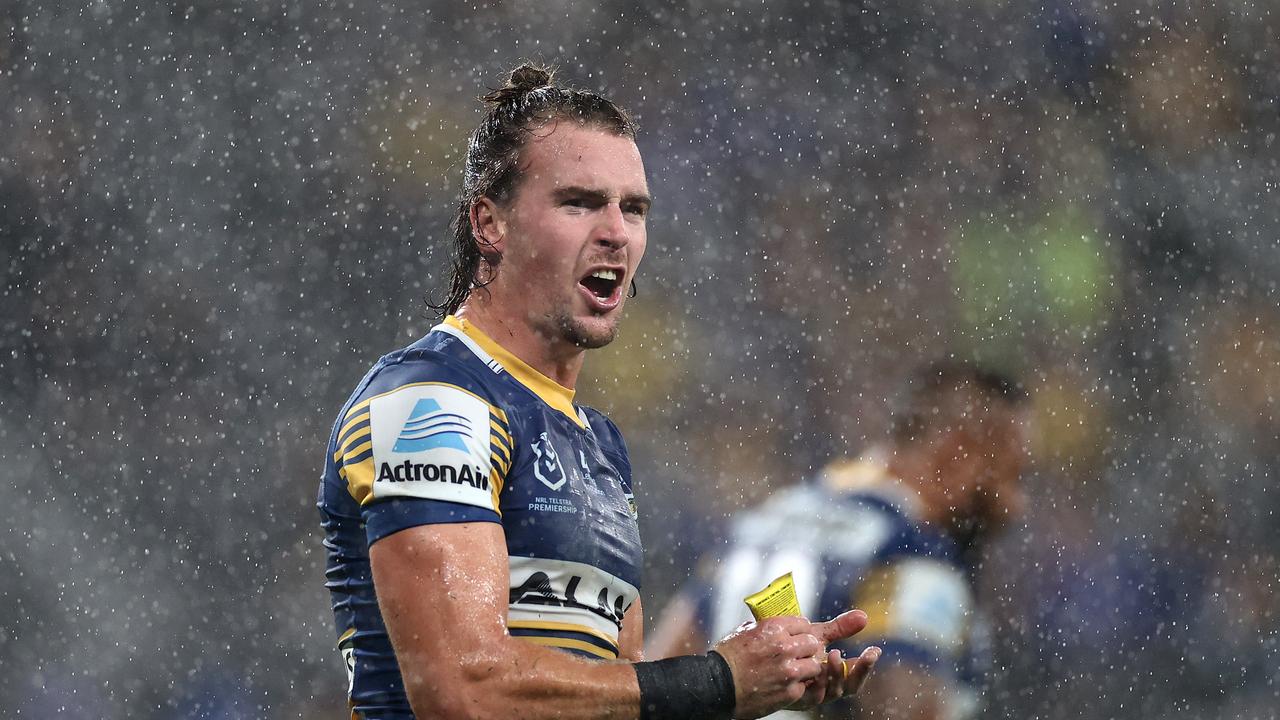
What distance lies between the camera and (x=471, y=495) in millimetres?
1901

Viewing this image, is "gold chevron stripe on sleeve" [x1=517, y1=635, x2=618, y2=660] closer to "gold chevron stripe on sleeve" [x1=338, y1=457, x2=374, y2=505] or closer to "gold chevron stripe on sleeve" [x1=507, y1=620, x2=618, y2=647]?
"gold chevron stripe on sleeve" [x1=507, y1=620, x2=618, y2=647]

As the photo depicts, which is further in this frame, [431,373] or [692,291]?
[692,291]

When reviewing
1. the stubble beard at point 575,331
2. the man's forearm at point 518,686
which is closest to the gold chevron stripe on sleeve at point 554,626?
the man's forearm at point 518,686

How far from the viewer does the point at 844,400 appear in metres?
7.43

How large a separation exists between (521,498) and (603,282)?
0.47 meters

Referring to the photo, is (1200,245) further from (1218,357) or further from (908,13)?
(908,13)

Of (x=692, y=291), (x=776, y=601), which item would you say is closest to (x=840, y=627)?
(x=776, y=601)

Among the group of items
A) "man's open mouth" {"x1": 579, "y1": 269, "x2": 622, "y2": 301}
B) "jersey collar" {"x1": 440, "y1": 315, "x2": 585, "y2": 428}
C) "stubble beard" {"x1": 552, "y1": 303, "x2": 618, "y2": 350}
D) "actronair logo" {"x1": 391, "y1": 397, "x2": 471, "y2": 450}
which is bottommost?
"actronair logo" {"x1": 391, "y1": 397, "x2": 471, "y2": 450}

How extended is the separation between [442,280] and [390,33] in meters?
1.50

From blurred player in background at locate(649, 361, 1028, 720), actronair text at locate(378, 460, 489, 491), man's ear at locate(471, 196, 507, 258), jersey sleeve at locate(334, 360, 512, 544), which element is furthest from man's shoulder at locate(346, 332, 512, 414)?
blurred player in background at locate(649, 361, 1028, 720)

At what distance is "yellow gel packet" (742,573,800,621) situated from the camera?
204 centimetres

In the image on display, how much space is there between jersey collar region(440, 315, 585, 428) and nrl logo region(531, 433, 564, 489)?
0.12 metres

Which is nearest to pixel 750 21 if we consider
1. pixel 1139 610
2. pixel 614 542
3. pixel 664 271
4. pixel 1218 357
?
pixel 664 271

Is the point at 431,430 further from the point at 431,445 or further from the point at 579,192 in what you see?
the point at 579,192
